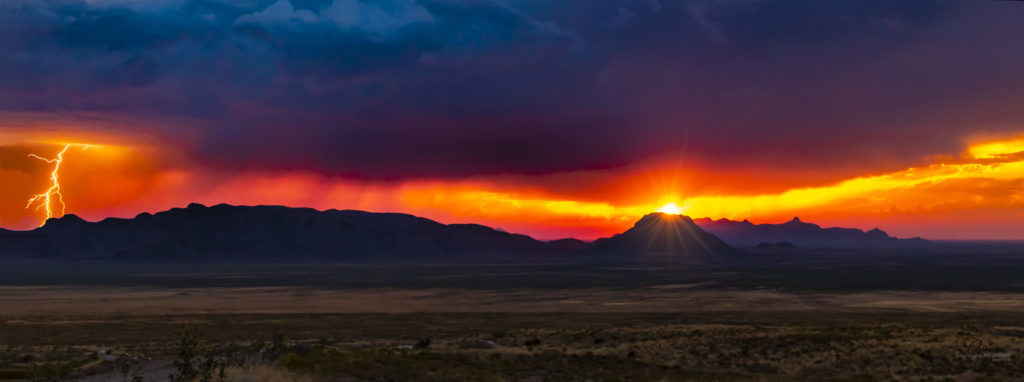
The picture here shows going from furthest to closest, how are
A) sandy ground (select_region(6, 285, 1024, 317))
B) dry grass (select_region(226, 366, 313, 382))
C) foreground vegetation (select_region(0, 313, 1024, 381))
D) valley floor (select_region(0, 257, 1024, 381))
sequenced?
sandy ground (select_region(6, 285, 1024, 317)) < valley floor (select_region(0, 257, 1024, 381)) < foreground vegetation (select_region(0, 313, 1024, 381)) < dry grass (select_region(226, 366, 313, 382))

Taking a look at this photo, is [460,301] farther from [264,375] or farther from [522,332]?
[264,375]

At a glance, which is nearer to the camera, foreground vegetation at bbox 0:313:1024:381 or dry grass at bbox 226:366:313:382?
dry grass at bbox 226:366:313:382

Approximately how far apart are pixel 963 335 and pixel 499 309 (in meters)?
51.8

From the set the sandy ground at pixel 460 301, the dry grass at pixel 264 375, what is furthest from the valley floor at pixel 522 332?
the sandy ground at pixel 460 301

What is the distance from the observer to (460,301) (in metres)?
94.6

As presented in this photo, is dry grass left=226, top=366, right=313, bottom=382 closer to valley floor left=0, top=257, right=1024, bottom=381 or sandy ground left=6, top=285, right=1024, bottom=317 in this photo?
valley floor left=0, top=257, right=1024, bottom=381

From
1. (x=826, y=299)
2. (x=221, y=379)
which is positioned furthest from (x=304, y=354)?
(x=826, y=299)

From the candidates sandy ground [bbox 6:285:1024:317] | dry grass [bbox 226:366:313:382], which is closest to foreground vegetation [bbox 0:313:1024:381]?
dry grass [bbox 226:366:313:382]

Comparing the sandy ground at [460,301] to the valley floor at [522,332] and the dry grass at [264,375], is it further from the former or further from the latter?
the dry grass at [264,375]

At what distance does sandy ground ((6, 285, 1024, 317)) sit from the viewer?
263 feet

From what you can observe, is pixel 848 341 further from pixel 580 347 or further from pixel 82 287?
pixel 82 287

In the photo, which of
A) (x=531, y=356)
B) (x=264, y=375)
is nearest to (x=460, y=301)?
(x=531, y=356)

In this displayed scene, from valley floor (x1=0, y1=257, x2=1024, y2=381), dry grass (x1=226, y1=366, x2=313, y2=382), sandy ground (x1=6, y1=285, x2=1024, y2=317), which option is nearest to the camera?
dry grass (x1=226, y1=366, x2=313, y2=382)

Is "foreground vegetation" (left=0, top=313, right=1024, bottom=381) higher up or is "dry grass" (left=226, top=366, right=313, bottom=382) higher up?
"dry grass" (left=226, top=366, right=313, bottom=382)
